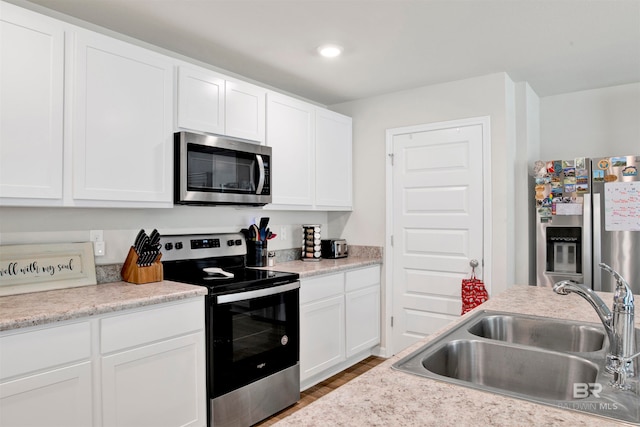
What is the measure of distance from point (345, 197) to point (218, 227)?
1.29 meters

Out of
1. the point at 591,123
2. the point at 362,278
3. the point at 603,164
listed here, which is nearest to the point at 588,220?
the point at 603,164

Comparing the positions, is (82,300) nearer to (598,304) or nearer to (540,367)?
(540,367)

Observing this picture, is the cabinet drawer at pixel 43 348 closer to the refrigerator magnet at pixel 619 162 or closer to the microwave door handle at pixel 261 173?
the microwave door handle at pixel 261 173

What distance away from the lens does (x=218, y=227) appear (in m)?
3.07

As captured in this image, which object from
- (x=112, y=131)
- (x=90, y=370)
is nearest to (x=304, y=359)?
(x=90, y=370)

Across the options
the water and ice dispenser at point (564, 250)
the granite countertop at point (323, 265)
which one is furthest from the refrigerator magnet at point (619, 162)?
the granite countertop at point (323, 265)

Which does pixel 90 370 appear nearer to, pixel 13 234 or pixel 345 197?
pixel 13 234

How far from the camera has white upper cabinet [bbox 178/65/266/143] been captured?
247 centimetres

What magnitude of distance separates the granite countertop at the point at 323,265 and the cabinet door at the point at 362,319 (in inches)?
9.3

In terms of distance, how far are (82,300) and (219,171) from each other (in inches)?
43.6

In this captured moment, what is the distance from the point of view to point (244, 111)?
112 inches

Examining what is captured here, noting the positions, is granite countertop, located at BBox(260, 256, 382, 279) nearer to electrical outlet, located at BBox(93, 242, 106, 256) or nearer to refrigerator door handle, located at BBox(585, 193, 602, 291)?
electrical outlet, located at BBox(93, 242, 106, 256)

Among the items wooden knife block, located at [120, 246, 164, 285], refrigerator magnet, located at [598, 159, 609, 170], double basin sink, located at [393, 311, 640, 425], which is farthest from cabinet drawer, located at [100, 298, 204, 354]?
refrigerator magnet, located at [598, 159, 609, 170]

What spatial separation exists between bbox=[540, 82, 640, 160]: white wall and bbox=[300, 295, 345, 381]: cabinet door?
253cm
